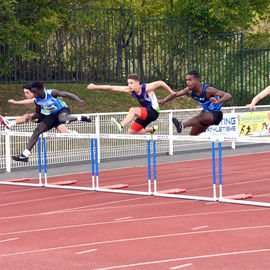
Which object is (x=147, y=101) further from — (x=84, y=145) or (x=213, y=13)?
(x=213, y=13)

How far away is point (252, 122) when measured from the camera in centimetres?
2261

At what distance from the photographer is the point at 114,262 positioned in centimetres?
810

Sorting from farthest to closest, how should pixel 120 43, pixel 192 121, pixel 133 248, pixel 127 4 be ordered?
1. pixel 127 4
2. pixel 120 43
3. pixel 192 121
4. pixel 133 248

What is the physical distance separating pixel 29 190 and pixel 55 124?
2.18 metres

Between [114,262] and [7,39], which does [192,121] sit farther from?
[7,39]

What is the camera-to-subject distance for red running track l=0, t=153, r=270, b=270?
820cm

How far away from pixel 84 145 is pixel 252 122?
235 inches

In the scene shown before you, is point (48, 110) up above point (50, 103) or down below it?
below

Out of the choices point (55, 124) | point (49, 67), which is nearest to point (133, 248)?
point (55, 124)

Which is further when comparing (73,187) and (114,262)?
(73,187)

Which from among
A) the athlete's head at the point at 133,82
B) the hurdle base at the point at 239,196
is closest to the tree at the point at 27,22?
the athlete's head at the point at 133,82

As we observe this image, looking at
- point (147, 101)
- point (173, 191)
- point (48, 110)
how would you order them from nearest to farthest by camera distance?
point (147, 101) → point (48, 110) → point (173, 191)

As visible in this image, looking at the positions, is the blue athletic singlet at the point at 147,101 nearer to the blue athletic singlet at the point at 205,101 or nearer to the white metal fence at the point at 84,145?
the blue athletic singlet at the point at 205,101

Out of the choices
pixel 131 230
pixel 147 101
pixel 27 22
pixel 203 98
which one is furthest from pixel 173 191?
pixel 27 22
